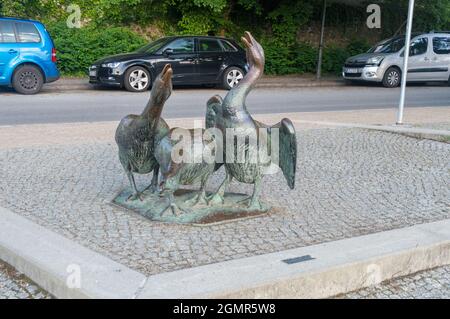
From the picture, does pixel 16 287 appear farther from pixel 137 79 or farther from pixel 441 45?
pixel 441 45

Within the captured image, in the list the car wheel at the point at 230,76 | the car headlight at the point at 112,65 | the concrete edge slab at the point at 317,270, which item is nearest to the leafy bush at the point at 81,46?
the car headlight at the point at 112,65

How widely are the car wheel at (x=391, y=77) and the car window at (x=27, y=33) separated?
11552 millimetres

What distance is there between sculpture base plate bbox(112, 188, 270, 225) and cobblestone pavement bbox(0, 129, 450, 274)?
93 millimetres

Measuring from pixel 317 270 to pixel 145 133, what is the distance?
1941 mm

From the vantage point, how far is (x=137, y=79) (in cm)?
1700

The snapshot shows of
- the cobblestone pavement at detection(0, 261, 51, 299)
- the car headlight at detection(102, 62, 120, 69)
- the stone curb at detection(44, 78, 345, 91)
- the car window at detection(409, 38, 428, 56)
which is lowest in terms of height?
the stone curb at detection(44, 78, 345, 91)

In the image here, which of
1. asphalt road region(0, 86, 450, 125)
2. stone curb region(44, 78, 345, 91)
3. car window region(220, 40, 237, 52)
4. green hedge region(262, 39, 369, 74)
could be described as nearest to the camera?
asphalt road region(0, 86, 450, 125)

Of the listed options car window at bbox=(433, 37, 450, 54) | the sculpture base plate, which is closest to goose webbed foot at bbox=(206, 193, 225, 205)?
the sculpture base plate

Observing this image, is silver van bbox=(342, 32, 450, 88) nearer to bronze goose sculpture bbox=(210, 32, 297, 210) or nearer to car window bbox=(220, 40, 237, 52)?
car window bbox=(220, 40, 237, 52)

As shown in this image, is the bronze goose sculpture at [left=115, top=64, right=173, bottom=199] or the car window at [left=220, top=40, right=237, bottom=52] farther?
the car window at [left=220, top=40, right=237, bottom=52]

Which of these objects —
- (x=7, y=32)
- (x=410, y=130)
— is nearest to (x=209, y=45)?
(x=7, y=32)

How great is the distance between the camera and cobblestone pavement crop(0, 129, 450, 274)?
470 centimetres
